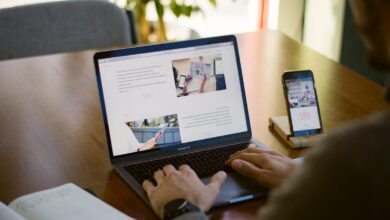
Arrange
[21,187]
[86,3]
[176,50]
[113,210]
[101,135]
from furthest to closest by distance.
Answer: [86,3] < [101,135] < [176,50] < [21,187] < [113,210]

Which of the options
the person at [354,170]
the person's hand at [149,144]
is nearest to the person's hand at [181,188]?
the person's hand at [149,144]

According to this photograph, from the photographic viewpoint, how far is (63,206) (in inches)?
50.4

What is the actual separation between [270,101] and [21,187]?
2.53 ft

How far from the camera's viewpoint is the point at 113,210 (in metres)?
1.28

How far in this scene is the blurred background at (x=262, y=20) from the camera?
11.0ft

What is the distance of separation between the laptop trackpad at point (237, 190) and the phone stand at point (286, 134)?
233mm

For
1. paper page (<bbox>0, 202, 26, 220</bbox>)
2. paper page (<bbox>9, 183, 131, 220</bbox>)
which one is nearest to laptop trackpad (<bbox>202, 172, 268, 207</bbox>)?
paper page (<bbox>9, 183, 131, 220</bbox>)

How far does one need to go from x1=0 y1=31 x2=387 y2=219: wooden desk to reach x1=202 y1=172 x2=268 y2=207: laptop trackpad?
0.02m

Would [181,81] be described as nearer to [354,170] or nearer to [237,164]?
[237,164]

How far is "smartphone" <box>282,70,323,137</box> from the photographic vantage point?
1608 mm

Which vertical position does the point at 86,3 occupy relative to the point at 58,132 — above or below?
above

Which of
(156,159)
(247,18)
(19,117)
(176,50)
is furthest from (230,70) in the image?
(247,18)

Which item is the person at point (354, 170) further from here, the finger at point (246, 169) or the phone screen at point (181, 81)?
the phone screen at point (181, 81)

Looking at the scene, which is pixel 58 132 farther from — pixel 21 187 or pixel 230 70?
pixel 230 70
